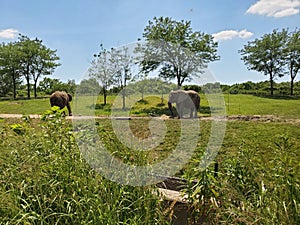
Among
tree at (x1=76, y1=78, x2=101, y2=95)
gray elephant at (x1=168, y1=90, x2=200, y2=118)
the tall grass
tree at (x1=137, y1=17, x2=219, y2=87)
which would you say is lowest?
the tall grass

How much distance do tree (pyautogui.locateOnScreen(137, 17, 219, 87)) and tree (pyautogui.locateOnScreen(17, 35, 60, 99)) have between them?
14.0m

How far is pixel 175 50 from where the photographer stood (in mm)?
12273

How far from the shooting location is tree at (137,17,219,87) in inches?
489

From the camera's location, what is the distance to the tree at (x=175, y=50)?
A: 12.4 metres

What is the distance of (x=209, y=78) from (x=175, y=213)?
26.7ft

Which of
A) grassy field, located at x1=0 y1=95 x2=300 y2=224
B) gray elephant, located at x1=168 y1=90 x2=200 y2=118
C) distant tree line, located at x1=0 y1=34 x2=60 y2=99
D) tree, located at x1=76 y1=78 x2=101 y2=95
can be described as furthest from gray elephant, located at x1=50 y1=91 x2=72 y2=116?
distant tree line, located at x1=0 y1=34 x2=60 y2=99

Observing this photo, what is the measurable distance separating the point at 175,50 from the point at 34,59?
17097 millimetres

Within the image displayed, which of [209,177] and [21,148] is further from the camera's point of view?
[21,148]

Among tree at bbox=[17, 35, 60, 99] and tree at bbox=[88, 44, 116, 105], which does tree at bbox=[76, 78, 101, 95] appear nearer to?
tree at bbox=[88, 44, 116, 105]

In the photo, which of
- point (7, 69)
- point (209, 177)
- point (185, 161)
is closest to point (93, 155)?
point (209, 177)

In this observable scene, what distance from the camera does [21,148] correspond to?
232 cm

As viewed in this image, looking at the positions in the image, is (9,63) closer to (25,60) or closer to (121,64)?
(25,60)

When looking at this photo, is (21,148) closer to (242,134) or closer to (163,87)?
(242,134)

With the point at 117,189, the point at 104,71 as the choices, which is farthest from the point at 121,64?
the point at 117,189
